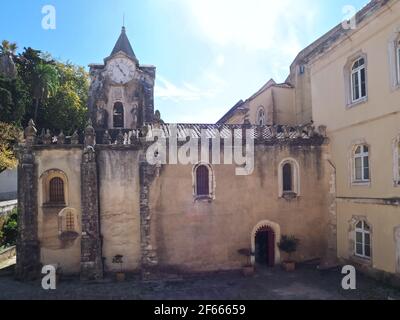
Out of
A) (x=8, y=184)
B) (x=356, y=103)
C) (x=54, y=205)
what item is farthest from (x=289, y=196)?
(x=8, y=184)

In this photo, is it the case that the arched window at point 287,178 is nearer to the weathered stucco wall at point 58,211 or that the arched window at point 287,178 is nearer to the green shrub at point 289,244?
the green shrub at point 289,244

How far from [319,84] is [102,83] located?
47.7 ft

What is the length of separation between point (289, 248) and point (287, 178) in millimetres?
3610

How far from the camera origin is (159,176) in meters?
16.7

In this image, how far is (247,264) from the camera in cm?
1695

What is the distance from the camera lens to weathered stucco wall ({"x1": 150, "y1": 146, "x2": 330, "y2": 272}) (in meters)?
16.7

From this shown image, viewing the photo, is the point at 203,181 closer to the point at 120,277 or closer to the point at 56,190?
the point at 120,277

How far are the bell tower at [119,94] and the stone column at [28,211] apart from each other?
24.7 ft

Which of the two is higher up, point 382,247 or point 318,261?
point 382,247

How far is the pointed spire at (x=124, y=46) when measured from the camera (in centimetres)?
2539
